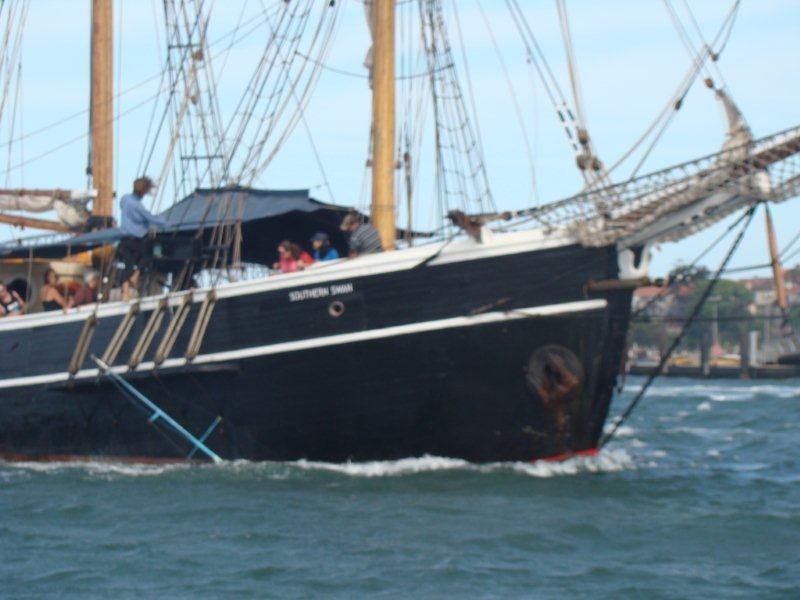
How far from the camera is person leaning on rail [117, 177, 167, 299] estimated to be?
20672mm

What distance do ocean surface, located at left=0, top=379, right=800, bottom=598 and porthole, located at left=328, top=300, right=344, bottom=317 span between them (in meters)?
1.80

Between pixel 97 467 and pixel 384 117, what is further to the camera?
pixel 97 467

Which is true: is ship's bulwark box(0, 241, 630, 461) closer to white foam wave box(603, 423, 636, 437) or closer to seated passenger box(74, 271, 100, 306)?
seated passenger box(74, 271, 100, 306)

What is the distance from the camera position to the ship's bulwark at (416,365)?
1777 cm

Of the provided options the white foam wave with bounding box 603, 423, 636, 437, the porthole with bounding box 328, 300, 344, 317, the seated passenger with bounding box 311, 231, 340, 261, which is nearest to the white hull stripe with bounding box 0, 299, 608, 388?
the porthole with bounding box 328, 300, 344, 317

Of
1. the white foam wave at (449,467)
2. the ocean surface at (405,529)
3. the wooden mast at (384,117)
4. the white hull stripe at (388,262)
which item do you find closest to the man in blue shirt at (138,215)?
the white hull stripe at (388,262)

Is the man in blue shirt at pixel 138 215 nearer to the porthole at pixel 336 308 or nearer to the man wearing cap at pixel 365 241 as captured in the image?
the man wearing cap at pixel 365 241

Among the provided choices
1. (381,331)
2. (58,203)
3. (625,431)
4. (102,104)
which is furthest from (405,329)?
(625,431)

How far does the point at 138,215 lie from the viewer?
20766 mm

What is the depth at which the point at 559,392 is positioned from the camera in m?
18.1

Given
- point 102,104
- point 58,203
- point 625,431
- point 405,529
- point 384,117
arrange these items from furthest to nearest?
point 625,431 → point 102,104 → point 58,203 → point 384,117 → point 405,529

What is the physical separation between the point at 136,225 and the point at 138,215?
136 mm

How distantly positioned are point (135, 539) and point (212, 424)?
4.79 metres

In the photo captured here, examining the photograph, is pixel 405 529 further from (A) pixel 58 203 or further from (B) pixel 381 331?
(A) pixel 58 203
